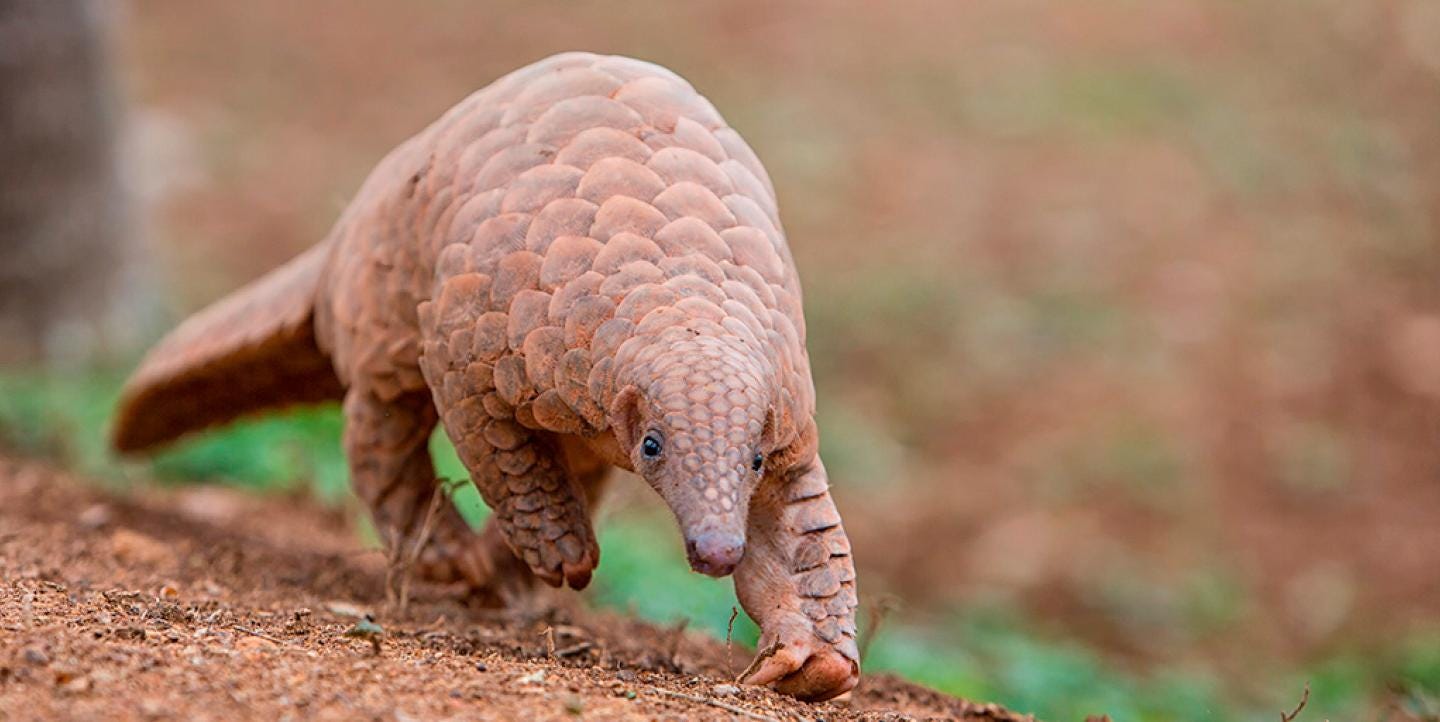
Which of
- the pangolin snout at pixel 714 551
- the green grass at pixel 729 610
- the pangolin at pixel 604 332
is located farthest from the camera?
the green grass at pixel 729 610

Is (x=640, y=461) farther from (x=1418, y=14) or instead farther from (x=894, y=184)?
(x=1418, y=14)

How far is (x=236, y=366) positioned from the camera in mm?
5184

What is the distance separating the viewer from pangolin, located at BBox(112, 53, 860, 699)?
3.28 m

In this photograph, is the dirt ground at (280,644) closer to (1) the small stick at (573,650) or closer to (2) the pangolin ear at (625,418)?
(1) the small stick at (573,650)

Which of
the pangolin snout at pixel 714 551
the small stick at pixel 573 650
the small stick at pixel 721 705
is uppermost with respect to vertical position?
the pangolin snout at pixel 714 551

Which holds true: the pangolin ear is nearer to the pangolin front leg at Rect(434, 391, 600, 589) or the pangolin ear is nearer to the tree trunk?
the pangolin front leg at Rect(434, 391, 600, 589)

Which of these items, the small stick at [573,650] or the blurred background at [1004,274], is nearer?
the small stick at [573,650]

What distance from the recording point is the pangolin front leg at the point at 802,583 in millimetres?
3654

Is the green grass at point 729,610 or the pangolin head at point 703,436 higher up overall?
→ the green grass at point 729,610

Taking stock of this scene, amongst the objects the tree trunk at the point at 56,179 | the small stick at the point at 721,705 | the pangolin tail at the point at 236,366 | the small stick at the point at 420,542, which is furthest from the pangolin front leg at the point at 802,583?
the tree trunk at the point at 56,179

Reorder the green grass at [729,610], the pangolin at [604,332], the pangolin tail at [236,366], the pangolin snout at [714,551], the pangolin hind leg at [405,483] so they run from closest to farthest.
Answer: the pangolin snout at [714,551] < the pangolin at [604,332] < the pangolin hind leg at [405,483] < the pangolin tail at [236,366] < the green grass at [729,610]

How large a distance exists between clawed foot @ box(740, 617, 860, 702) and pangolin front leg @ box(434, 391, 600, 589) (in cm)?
55

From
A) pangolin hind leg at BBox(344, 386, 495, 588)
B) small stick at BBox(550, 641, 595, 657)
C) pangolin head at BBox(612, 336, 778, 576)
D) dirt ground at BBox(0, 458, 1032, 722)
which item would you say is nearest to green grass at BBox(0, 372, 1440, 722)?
dirt ground at BBox(0, 458, 1032, 722)

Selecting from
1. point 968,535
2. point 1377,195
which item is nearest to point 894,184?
point 1377,195
